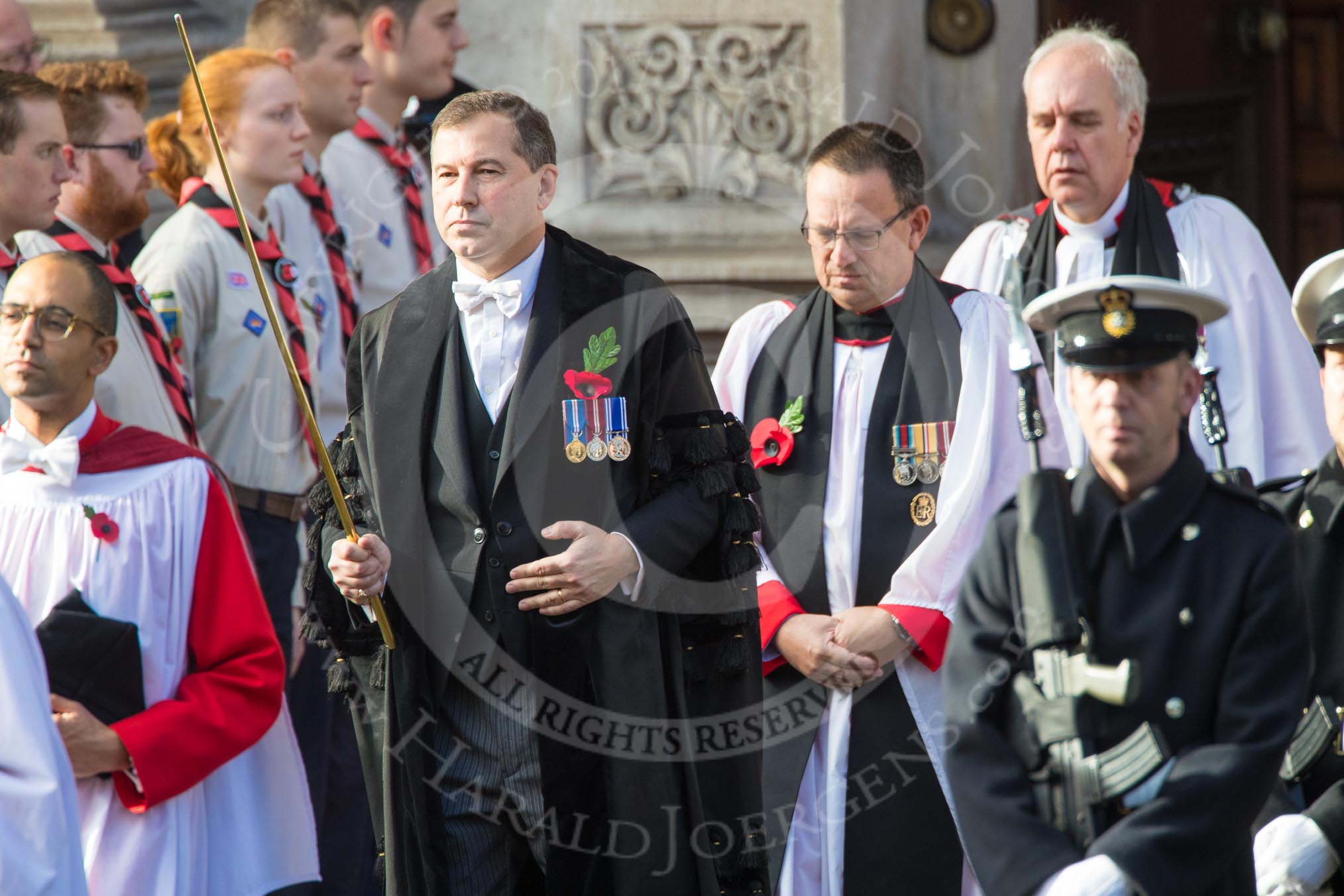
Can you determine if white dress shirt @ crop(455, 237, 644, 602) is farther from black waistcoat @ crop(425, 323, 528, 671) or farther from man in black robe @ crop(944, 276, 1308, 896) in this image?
man in black robe @ crop(944, 276, 1308, 896)

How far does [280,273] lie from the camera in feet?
19.7

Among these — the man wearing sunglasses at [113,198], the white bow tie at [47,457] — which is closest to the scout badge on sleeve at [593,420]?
the white bow tie at [47,457]

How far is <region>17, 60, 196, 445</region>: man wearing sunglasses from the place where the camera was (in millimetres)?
5438

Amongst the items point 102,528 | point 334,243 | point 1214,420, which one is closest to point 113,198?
point 334,243

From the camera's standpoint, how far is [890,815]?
15.1ft

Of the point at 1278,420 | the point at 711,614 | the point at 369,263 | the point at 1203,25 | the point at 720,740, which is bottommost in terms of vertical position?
the point at 720,740

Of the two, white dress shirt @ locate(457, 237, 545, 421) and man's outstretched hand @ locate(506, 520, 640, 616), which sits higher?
white dress shirt @ locate(457, 237, 545, 421)

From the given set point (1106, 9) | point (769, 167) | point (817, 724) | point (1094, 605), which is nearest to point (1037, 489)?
point (1094, 605)

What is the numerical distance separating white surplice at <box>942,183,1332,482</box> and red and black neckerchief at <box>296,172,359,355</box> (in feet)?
7.64

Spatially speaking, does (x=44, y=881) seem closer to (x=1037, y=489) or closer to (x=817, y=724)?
(x=1037, y=489)

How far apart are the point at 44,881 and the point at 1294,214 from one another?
6.27m

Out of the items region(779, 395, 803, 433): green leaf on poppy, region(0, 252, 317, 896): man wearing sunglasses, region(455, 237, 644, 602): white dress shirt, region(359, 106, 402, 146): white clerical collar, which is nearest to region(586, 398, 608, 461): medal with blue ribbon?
region(455, 237, 644, 602): white dress shirt

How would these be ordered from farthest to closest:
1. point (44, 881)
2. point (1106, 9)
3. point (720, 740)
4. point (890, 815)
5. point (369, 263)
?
point (1106, 9), point (369, 263), point (890, 815), point (720, 740), point (44, 881)

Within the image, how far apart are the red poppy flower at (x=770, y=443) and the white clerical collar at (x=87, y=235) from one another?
2143mm
